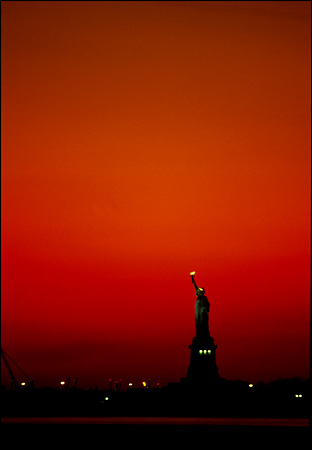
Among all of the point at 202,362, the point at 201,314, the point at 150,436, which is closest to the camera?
the point at 150,436

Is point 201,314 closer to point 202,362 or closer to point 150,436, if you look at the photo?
point 202,362

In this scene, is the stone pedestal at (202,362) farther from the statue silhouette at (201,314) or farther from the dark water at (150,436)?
the dark water at (150,436)

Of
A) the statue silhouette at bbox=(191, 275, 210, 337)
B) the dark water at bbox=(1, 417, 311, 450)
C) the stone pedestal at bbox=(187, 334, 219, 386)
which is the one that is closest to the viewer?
the dark water at bbox=(1, 417, 311, 450)

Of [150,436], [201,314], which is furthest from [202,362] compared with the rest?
[150,436]

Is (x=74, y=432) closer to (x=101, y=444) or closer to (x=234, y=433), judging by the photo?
(x=101, y=444)

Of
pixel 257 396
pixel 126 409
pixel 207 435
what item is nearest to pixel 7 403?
pixel 126 409

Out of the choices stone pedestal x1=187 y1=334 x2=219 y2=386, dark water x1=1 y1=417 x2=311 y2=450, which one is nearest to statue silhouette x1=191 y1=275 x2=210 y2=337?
stone pedestal x1=187 y1=334 x2=219 y2=386

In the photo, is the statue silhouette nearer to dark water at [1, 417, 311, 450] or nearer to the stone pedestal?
the stone pedestal
